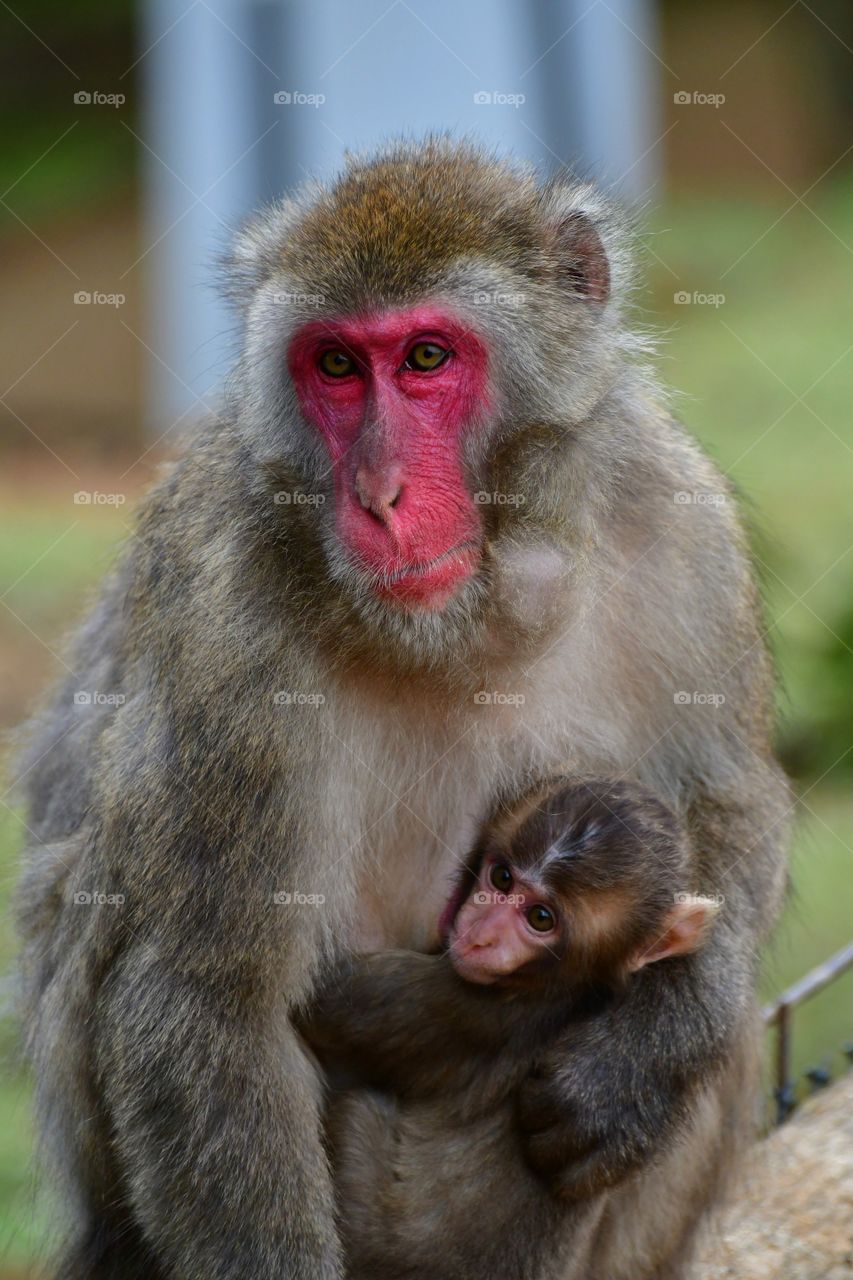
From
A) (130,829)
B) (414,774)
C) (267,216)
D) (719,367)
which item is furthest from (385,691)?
(719,367)

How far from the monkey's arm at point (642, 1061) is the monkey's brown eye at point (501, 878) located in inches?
15.7

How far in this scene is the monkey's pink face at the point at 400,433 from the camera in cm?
355

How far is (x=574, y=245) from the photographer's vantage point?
405 cm

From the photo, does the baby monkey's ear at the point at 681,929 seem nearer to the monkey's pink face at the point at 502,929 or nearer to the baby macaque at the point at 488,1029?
the baby macaque at the point at 488,1029

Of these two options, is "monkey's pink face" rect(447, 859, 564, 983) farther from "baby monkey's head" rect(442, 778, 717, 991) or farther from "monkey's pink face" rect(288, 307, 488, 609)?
"monkey's pink face" rect(288, 307, 488, 609)

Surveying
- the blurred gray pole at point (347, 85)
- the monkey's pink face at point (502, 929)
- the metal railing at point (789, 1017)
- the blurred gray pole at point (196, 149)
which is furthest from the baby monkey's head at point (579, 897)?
the blurred gray pole at point (196, 149)

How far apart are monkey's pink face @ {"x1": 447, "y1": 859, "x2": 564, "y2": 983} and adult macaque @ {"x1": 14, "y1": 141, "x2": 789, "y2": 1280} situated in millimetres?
241

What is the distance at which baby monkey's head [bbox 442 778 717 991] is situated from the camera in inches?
160

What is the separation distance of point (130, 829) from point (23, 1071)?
1473mm

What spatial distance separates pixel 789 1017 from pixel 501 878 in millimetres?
1669

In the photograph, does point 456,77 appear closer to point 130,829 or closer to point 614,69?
point 614,69

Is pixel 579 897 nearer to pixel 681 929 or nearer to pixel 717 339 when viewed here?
pixel 681 929

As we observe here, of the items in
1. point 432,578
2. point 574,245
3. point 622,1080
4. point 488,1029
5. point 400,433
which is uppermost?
point 574,245

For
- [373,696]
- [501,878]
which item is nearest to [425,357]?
[373,696]
